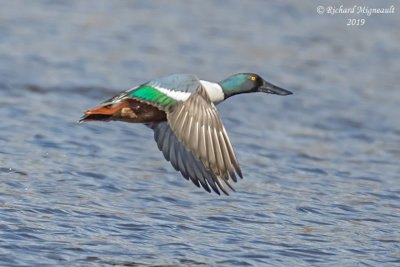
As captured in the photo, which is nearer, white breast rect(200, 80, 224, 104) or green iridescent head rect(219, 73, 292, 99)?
white breast rect(200, 80, 224, 104)

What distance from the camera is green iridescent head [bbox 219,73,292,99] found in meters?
7.00

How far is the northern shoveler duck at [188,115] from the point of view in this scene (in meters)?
5.91

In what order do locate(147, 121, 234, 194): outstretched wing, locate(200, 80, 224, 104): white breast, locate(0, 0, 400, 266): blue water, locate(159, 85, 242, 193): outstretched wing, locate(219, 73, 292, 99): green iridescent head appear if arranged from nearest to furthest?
locate(159, 85, 242, 193): outstretched wing → locate(0, 0, 400, 266): blue water → locate(200, 80, 224, 104): white breast → locate(147, 121, 234, 194): outstretched wing → locate(219, 73, 292, 99): green iridescent head

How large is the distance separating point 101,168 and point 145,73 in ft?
13.9

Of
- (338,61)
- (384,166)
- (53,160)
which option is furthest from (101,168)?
(338,61)

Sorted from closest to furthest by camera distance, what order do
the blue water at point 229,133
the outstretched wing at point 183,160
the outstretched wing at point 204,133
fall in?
the outstretched wing at point 204,133 < the blue water at point 229,133 < the outstretched wing at point 183,160

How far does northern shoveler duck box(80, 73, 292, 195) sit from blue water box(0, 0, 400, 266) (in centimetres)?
45

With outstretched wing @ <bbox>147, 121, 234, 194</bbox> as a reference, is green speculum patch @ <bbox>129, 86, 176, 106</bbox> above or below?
above

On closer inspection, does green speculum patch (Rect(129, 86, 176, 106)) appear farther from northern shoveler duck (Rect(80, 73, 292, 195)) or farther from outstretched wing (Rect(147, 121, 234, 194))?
outstretched wing (Rect(147, 121, 234, 194))

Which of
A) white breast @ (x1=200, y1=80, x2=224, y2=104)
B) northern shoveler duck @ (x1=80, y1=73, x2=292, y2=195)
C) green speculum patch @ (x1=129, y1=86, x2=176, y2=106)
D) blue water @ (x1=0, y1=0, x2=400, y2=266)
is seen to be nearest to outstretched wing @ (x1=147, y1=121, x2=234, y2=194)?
northern shoveler duck @ (x1=80, y1=73, x2=292, y2=195)

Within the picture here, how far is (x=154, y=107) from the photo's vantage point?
21.6 feet

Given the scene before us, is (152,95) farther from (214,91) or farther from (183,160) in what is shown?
(183,160)

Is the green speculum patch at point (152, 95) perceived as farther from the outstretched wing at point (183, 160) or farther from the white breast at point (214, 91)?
the outstretched wing at point (183, 160)

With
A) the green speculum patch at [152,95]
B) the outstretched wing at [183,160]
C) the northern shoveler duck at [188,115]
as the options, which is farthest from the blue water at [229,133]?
the green speculum patch at [152,95]
